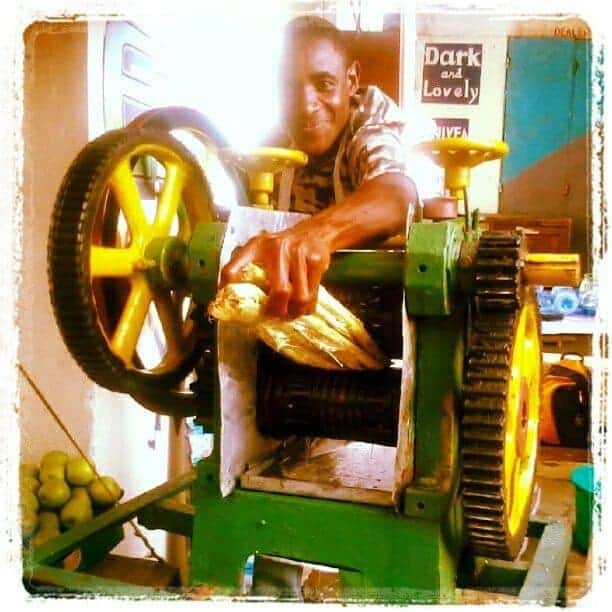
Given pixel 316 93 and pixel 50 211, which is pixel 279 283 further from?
pixel 50 211

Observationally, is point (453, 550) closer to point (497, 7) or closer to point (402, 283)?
point (402, 283)

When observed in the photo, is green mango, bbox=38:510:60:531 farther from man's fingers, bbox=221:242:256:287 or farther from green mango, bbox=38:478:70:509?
man's fingers, bbox=221:242:256:287

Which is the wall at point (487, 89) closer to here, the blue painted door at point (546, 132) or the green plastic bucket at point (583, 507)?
the blue painted door at point (546, 132)

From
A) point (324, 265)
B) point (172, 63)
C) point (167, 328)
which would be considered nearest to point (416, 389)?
point (324, 265)

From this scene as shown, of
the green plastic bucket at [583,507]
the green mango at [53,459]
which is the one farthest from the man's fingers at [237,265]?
the green plastic bucket at [583,507]

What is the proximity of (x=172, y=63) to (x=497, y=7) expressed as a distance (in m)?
1.32

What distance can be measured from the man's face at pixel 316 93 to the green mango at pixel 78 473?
0.83 metres

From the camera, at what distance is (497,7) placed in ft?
3.10

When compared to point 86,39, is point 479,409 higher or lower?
lower

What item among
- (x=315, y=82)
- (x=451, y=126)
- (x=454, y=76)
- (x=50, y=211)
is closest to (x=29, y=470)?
(x=50, y=211)

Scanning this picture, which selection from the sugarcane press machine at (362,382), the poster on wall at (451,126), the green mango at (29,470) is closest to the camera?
the sugarcane press machine at (362,382)

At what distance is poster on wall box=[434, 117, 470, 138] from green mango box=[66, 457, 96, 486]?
8.19ft

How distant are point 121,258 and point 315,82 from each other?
52 centimetres

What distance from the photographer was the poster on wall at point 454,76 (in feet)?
11.3
